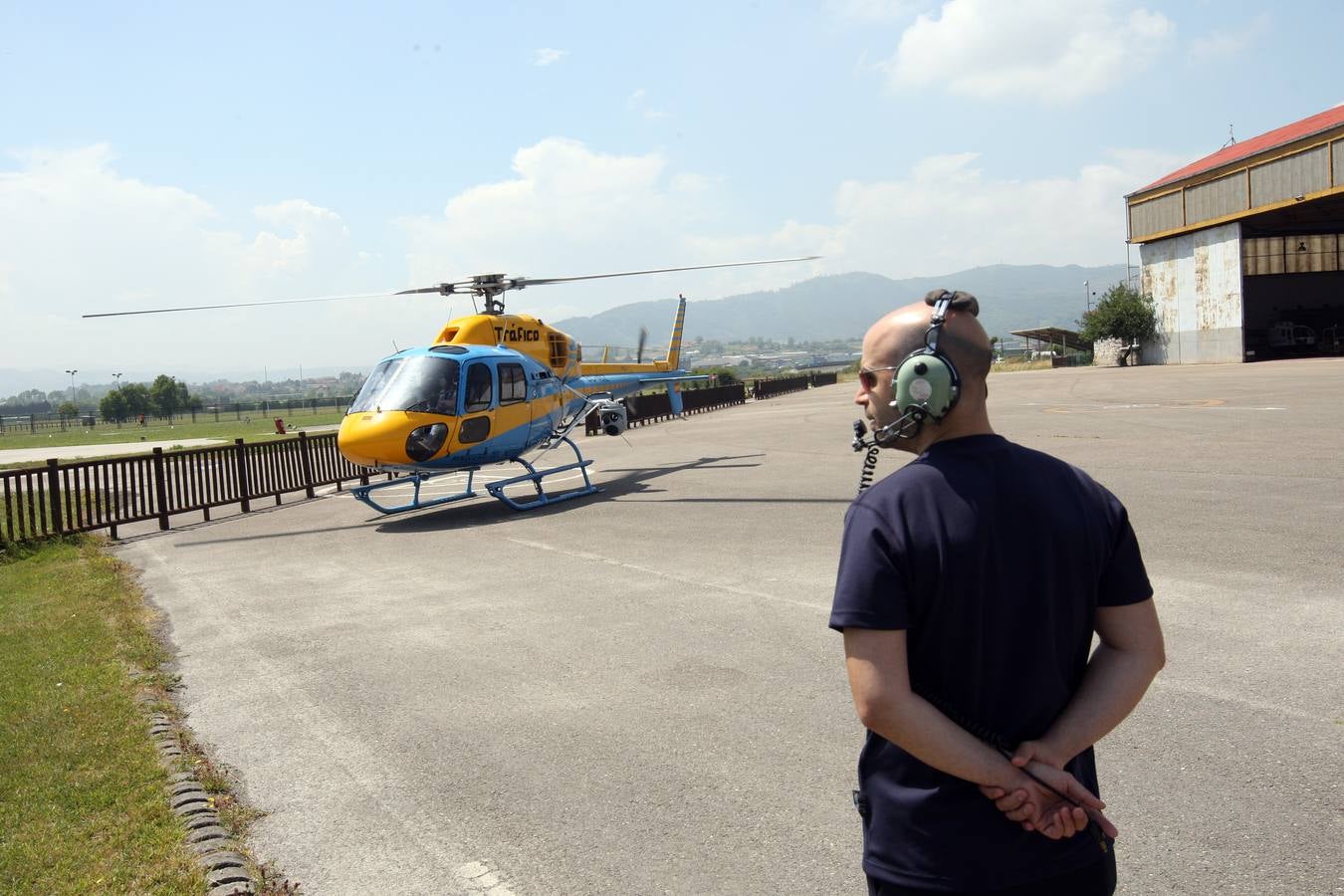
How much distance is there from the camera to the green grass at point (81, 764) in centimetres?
389

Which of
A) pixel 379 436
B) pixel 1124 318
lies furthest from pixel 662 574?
pixel 1124 318

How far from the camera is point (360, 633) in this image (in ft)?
25.4

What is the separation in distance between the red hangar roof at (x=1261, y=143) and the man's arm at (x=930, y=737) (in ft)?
166

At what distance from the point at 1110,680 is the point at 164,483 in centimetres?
1610

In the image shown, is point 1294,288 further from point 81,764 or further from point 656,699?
point 81,764

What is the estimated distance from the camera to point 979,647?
81.9 inches

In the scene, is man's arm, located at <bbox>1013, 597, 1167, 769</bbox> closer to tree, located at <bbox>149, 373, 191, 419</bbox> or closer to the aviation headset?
the aviation headset

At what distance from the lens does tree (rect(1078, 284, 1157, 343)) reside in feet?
182

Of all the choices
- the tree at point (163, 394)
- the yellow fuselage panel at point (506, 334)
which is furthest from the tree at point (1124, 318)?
the tree at point (163, 394)

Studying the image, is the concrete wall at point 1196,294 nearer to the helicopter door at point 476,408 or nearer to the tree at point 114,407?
the helicopter door at point 476,408

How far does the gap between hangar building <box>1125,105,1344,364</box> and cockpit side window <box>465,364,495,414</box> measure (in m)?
42.9

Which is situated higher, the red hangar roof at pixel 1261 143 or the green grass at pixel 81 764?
the red hangar roof at pixel 1261 143

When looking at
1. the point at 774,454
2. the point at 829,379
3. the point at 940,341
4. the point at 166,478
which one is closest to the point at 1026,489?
the point at 940,341

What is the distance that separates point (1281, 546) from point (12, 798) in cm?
939
